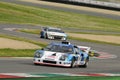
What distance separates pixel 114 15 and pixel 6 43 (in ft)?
171

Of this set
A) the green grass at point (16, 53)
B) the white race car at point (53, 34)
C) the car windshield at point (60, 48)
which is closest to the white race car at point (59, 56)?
the car windshield at point (60, 48)

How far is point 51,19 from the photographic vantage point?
7462cm

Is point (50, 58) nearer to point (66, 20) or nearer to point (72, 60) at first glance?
point (72, 60)

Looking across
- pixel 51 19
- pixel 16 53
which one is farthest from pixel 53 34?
pixel 51 19

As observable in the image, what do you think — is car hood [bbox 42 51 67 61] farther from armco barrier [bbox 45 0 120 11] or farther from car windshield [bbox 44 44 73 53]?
armco barrier [bbox 45 0 120 11]

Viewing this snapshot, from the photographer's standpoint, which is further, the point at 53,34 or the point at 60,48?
the point at 53,34

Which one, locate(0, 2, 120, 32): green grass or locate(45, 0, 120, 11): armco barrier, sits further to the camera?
locate(45, 0, 120, 11): armco barrier

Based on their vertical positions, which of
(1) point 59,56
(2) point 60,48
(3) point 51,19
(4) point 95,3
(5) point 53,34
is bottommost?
(3) point 51,19

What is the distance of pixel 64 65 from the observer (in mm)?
20906

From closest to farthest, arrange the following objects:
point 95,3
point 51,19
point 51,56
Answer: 1. point 51,56
2. point 51,19
3. point 95,3

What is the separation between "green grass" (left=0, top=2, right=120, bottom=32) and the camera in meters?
70.0

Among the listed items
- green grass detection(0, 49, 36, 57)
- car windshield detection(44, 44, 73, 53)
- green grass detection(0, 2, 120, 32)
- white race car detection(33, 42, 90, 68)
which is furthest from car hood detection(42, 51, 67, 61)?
green grass detection(0, 2, 120, 32)

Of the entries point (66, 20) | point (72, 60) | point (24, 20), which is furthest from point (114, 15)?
point (72, 60)

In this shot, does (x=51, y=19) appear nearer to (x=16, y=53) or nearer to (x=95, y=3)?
(x=95, y=3)
